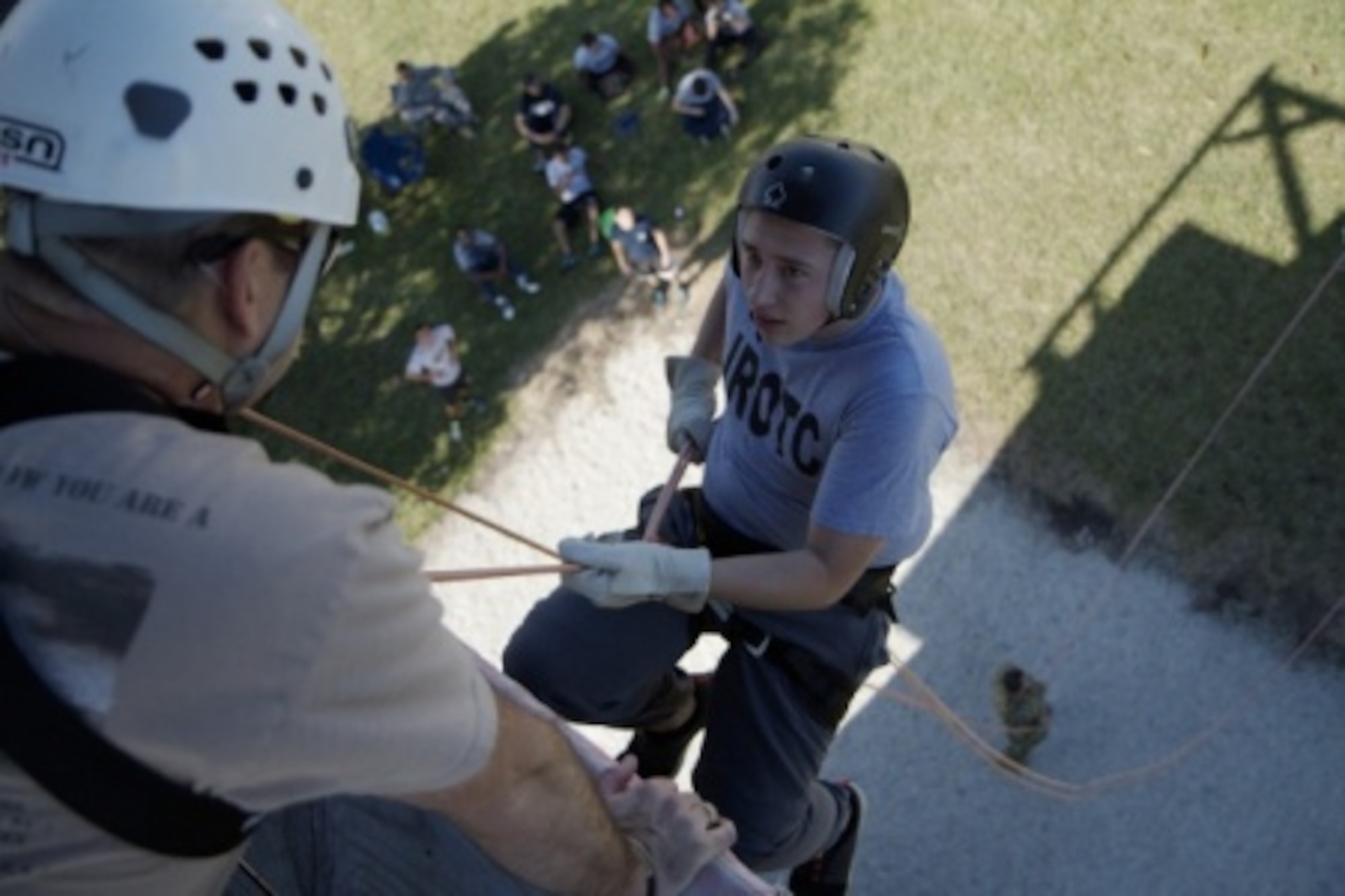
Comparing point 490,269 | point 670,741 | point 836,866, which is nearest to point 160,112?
point 670,741

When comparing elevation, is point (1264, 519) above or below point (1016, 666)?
above

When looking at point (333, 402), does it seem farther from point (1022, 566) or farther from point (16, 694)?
point (16, 694)

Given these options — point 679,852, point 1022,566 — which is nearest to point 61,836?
point 679,852

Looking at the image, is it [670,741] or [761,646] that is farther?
[670,741]

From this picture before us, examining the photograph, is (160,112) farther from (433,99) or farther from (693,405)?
(433,99)

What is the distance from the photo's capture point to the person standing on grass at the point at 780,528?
322 cm

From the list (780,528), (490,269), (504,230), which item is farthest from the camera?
(504,230)

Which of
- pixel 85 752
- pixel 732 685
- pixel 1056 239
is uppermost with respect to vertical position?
pixel 85 752

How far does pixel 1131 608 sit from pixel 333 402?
601cm

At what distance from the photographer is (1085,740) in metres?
5.84

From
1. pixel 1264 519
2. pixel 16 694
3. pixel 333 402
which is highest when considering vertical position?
pixel 16 694

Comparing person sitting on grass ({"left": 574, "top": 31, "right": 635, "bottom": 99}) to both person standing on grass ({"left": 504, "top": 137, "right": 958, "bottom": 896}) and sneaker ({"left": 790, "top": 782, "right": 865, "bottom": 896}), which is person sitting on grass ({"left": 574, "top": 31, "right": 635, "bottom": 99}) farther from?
sneaker ({"left": 790, "top": 782, "right": 865, "bottom": 896})

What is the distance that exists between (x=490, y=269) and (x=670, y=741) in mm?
5242

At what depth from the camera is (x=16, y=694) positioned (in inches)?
58.7
